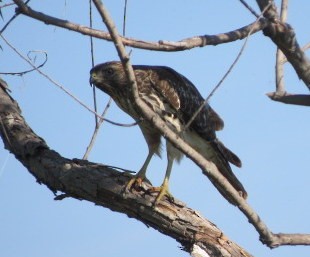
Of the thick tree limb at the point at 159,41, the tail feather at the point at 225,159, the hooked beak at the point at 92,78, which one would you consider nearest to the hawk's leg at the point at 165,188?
the tail feather at the point at 225,159

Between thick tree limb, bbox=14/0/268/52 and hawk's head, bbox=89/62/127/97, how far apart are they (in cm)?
268

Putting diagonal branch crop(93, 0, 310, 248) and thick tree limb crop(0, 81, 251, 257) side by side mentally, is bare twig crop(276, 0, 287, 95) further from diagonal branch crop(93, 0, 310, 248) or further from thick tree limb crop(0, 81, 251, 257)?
thick tree limb crop(0, 81, 251, 257)

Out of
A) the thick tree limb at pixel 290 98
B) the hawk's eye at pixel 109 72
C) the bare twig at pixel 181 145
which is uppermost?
the hawk's eye at pixel 109 72

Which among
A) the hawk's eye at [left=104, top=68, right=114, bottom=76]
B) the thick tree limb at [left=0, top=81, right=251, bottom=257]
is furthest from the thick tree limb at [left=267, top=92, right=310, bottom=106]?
the hawk's eye at [left=104, top=68, right=114, bottom=76]

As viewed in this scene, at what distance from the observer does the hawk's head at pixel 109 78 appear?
6.20 metres

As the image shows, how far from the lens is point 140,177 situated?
525cm

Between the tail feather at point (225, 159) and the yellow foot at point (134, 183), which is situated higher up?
the tail feather at point (225, 159)

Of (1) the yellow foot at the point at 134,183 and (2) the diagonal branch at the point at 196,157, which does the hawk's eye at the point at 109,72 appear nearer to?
(1) the yellow foot at the point at 134,183

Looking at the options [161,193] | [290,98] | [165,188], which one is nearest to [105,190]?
[161,193]

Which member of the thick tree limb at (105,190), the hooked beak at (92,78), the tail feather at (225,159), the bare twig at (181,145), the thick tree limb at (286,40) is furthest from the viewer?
the tail feather at (225,159)

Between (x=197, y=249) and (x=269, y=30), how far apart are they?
1.59 metres

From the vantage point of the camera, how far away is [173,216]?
4727 mm

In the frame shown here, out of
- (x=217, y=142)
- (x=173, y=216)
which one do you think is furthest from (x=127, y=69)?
(x=217, y=142)

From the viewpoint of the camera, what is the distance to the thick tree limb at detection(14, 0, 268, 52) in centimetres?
333
